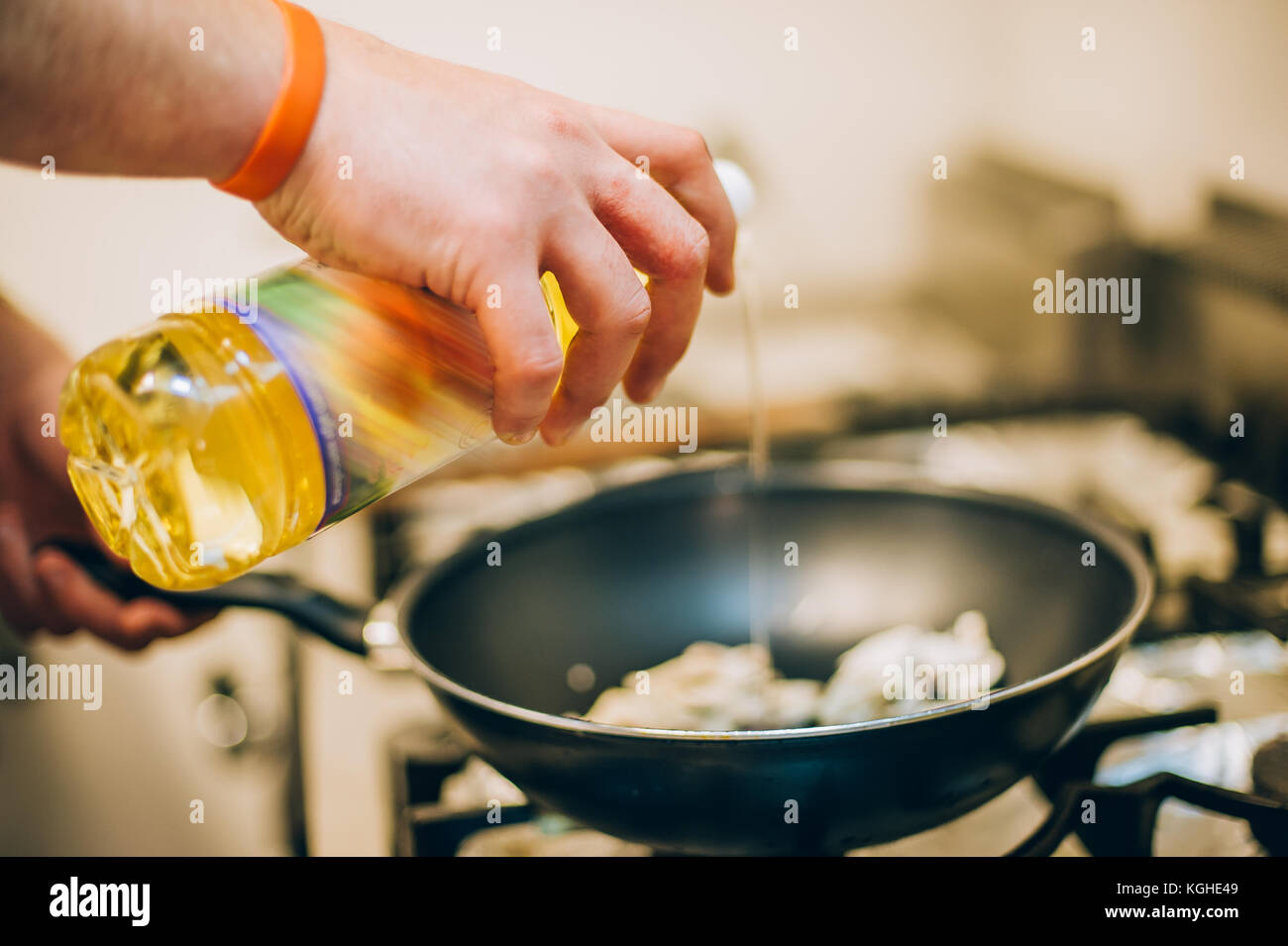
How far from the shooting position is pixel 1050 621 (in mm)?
682

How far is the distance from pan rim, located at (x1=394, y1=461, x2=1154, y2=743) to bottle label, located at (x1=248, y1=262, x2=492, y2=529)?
13cm

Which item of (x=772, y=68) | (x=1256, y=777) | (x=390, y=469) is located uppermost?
(x=772, y=68)

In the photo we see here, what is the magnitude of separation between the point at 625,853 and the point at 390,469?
355 millimetres

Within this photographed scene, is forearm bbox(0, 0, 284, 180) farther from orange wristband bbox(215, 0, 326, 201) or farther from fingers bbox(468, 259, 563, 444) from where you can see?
fingers bbox(468, 259, 563, 444)

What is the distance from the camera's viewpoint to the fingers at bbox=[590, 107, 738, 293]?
53 centimetres

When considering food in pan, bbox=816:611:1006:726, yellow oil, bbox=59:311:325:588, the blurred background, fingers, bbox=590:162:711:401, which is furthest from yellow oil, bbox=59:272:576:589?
the blurred background

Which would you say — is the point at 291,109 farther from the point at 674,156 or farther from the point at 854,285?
the point at 854,285

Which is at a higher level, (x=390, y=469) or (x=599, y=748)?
(x=390, y=469)

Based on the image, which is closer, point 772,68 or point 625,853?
point 625,853

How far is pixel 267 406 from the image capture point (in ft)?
1.48

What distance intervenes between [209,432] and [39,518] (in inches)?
16.8

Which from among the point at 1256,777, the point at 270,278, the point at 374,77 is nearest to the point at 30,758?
the point at 270,278

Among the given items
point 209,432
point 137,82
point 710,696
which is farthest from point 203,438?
point 710,696

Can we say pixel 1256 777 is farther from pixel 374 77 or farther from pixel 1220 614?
pixel 374 77
